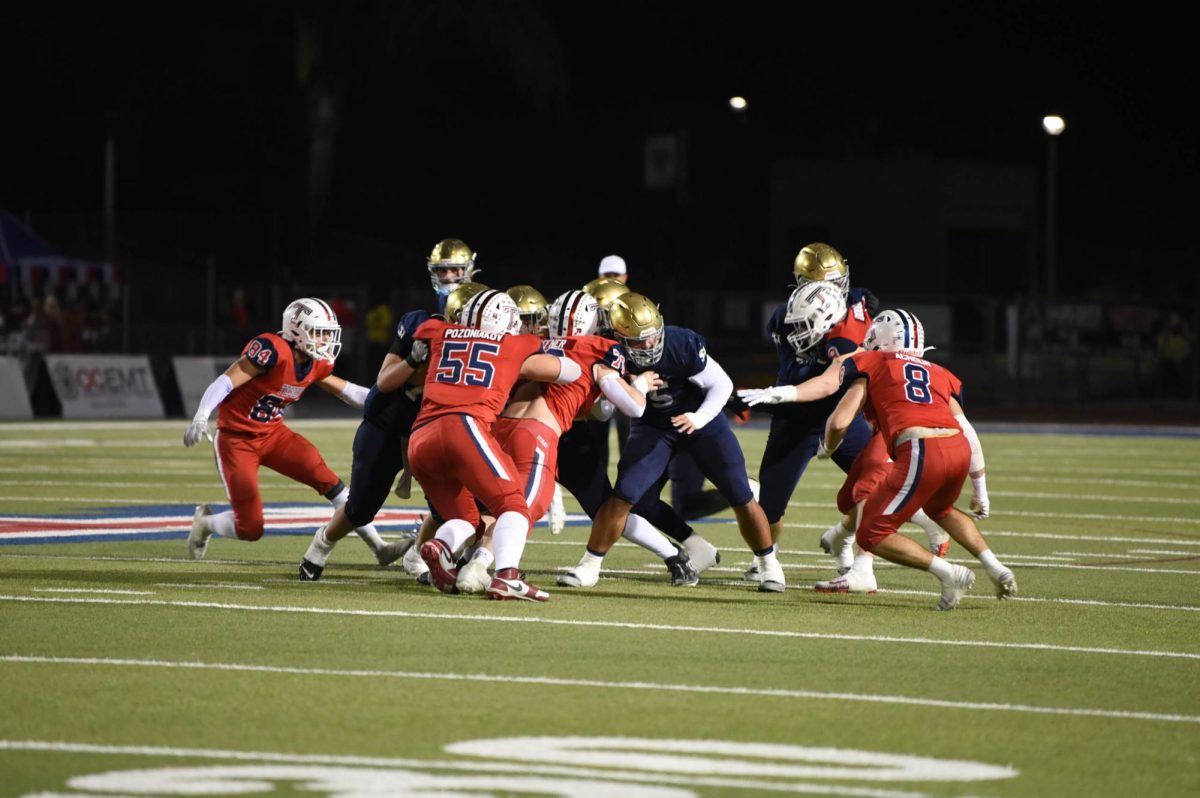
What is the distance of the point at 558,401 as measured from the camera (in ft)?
31.2

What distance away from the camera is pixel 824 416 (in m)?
10.3

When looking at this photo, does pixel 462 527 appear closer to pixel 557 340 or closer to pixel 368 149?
pixel 557 340

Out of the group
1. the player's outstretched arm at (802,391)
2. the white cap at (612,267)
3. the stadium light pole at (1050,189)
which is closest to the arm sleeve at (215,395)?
the player's outstretched arm at (802,391)

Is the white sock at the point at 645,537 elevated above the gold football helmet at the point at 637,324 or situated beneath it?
situated beneath

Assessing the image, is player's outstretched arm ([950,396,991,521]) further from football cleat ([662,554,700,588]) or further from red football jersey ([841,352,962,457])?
football cleat ([662,554,700,588])

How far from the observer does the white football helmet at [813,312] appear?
9.84 m

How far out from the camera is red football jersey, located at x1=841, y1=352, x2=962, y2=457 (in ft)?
29.8

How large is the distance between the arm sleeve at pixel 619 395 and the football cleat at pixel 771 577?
1.06 metres

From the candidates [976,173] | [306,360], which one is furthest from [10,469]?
[976,173]

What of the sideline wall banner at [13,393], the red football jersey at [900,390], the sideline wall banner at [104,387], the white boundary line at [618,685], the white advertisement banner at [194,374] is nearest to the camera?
the white boundary line at [618,685]

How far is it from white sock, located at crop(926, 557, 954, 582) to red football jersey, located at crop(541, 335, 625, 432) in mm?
1693

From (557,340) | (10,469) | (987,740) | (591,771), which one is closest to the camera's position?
(591,771)

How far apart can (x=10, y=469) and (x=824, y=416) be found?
947 centimetres

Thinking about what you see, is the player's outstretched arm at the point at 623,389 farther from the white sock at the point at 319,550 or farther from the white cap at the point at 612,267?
the white cap at the point at 612,267
